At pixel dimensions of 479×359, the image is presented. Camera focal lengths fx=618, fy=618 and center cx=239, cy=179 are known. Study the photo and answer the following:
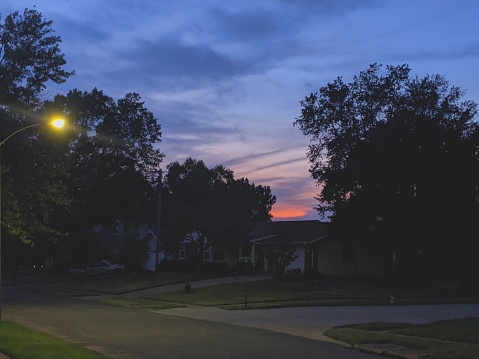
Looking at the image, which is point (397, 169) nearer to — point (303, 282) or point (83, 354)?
point (303, 282)

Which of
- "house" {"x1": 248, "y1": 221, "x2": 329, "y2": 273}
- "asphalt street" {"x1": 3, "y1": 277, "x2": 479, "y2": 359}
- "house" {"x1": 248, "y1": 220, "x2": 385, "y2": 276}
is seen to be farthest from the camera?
"house" {"x1": 248, "y1": 220, "x2": 385, "y2": 276}

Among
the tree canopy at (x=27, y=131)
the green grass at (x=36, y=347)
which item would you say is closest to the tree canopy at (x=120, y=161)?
the tree canopy at (x=27, y=131)

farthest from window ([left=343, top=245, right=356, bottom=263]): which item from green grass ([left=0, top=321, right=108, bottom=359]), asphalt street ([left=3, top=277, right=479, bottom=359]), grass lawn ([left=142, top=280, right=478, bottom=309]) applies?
green grass ([left=0, top=321, right=108, bottom=359])

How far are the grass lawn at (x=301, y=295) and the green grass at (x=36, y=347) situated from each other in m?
14.3

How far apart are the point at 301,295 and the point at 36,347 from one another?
22673mm

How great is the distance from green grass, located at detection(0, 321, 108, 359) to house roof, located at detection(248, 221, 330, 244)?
104 ft

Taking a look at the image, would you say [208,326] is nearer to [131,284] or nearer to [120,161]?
Result: [131,284]

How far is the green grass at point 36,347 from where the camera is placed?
1246cm

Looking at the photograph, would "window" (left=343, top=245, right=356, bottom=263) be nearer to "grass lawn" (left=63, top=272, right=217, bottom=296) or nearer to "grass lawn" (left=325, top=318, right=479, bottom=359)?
"grass lawn" (left=63, top=272, right=217, bottom=296)

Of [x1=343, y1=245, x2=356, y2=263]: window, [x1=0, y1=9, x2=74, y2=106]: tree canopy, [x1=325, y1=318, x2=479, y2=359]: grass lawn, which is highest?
[x1=0, y1=9, x2=74, y2=106]: tree canopy

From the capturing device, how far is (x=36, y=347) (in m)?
13.8

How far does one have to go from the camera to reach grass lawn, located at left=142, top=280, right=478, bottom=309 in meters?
31.6

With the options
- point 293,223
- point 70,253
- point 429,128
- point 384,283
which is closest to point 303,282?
point 384,283

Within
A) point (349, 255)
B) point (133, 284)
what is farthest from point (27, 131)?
point (349, 255)
